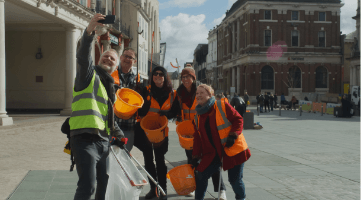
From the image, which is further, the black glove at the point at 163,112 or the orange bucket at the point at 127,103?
the black glove at the point at 163,112

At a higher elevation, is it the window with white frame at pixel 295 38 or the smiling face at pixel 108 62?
the window with white frame at pixel 295 38

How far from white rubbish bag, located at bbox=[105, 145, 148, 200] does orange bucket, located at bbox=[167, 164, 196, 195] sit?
832 mm

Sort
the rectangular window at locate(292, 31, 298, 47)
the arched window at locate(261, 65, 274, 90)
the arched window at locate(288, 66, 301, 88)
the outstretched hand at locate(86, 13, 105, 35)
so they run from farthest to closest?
the rectangular window at locate(292, 31, 298, 47), the arched window at locate(261, 65, 274, 90), the arched window at locate(288, 66, 301, 88), the outstretched hand at locate(86, 13, 105, 35)

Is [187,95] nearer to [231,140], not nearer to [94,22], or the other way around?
[231,140]

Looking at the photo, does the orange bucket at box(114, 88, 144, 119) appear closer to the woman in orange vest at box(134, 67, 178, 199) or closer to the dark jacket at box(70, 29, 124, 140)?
the woman in orange vest at box(134, 67, 178, 199)

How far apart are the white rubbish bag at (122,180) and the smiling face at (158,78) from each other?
145 centimetres

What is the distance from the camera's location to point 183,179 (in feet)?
13.6

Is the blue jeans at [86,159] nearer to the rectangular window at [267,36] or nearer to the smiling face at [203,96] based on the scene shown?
the smiling face at [203,96]

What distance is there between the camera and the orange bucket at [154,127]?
4.50 meters

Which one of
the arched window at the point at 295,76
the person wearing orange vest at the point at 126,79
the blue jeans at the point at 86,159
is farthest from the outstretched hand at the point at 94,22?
the arched window at the point at 295,76

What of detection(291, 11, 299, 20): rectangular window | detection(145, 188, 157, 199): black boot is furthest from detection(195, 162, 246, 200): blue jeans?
detection(291, 11, 299, 20): rectangular window

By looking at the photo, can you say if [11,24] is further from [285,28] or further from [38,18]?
[285,28]

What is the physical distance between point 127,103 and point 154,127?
3.08 feet

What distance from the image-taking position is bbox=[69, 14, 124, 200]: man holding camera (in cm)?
313
